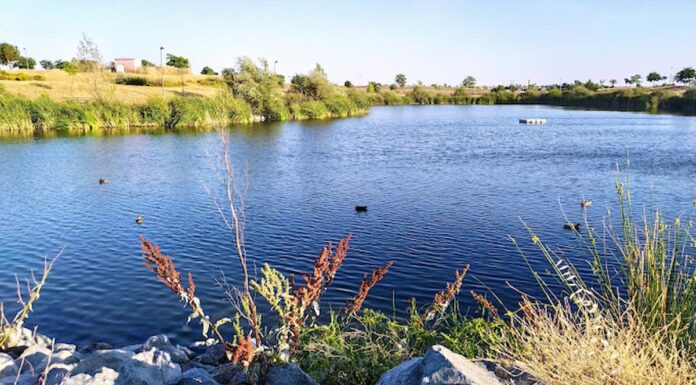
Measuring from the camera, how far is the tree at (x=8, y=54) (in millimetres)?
104062

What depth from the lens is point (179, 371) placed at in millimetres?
5863

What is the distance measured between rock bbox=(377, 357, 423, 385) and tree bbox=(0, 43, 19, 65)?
123 metres

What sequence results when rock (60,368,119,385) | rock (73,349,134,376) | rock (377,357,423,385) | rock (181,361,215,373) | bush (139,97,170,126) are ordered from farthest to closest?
bush (139,97,170,126)
rock (181,361,215,373)
rock (73,349,134,376)
rock (60,368,119,385)
rock (377,357,423,385)

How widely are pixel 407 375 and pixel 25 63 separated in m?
138

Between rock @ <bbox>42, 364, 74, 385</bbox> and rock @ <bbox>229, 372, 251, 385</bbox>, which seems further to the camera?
rock @ <bbox>229, 372, 251, 385</bbox>

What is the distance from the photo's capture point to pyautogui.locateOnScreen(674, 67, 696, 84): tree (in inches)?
5650

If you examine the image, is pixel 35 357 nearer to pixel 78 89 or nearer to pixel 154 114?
pixel 154 114

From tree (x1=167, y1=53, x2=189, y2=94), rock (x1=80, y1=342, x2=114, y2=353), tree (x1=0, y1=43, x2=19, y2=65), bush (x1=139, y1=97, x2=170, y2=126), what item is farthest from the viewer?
tree (x1=167, y1=53, x2=189, y2=94)

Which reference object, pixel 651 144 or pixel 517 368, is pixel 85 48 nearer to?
pixel 651 144

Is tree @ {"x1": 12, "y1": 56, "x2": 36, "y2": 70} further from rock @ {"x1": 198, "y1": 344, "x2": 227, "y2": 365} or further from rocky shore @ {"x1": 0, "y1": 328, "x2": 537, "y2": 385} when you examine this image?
rock @ {"x1": 198, "y1": 344, "x2": 227, "y2": 365}

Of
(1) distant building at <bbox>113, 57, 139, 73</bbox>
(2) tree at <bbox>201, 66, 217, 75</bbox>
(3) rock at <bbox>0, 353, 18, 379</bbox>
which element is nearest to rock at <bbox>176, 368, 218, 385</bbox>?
(3) rock at <bbox>0, 353, 18, 379</bbox>

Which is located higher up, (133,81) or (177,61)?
(177,61)

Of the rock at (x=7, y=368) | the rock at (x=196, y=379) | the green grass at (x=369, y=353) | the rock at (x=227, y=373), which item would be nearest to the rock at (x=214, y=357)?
the green grass at (x=369, y=353)

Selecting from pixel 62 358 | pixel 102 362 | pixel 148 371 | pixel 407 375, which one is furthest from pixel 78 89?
pixel 407 375
